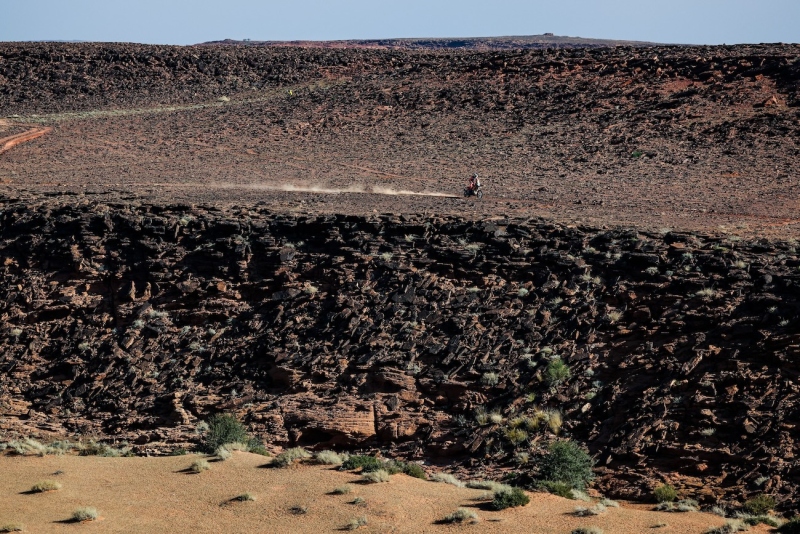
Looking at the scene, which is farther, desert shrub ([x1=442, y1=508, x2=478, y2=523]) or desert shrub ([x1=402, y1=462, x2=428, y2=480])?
desert shrub ([x1=402, y1=462, x2=428, y2=480])

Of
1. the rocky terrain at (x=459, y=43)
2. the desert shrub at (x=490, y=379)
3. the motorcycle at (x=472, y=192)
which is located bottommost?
the desert shrub at (x=490, y=379)

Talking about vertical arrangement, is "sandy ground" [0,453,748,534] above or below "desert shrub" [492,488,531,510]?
below

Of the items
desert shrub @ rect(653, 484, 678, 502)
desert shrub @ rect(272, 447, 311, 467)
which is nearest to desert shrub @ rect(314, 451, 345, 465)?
desert shrub @ rect(272, 447, 311, 467)

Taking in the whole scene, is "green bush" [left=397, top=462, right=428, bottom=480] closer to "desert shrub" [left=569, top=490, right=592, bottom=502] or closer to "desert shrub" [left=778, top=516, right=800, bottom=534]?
"desert shrub" [left=569, top=490, right=592, bottom=502]

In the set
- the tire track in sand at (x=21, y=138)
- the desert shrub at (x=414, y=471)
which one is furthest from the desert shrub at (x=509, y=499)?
the tire track in sand at (x=21, y=138)

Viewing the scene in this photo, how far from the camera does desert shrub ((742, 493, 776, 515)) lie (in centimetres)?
1391

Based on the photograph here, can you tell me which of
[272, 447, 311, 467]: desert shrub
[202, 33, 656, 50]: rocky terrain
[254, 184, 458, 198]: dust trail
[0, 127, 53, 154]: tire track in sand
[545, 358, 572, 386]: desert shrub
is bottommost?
[272, 447, 311, 467]: desert shrub

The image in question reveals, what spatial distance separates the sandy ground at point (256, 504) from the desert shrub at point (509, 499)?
113mm

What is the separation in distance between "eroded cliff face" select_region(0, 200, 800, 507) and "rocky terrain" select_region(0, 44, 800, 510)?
0.05 m

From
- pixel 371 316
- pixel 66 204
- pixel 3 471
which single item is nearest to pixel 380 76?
pixel 66 204

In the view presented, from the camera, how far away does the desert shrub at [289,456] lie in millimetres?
16578

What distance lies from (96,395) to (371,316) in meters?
5.75

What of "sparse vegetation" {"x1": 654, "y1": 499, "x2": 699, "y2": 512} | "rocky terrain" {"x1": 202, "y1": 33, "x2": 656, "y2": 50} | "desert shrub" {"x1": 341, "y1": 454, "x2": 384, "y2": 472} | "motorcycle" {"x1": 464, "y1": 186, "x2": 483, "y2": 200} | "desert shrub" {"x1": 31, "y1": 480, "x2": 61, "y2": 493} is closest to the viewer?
"sparse vegetation" {"x1": 654, "y1": 499, "x2": 699, "y2": 512}

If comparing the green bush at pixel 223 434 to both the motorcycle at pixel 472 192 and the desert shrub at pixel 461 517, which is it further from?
the motorcycle at pixel 472 192
